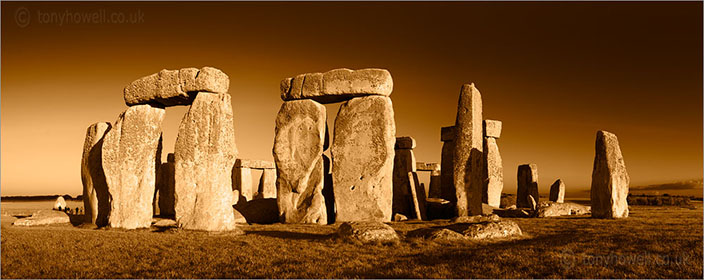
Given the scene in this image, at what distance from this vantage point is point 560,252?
272 inches

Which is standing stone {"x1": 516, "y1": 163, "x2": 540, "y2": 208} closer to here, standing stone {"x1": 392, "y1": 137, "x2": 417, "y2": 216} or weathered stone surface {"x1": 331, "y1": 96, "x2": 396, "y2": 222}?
standing stone {"x1": 392, "y1": 137, "x2": 417, "y2": 216}

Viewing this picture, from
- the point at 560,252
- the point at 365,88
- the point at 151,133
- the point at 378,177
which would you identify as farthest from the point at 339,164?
the point at 560,252

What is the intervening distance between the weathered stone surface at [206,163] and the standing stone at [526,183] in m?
14.5

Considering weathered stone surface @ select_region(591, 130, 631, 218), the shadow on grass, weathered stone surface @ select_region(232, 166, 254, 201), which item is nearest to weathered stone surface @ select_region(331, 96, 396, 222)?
the shadow on grass

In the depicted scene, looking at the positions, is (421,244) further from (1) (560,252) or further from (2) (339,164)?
(2) (339,164)

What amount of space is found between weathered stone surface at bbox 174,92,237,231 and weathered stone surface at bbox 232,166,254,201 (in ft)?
36.5

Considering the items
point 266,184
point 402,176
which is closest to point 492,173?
point 402,176

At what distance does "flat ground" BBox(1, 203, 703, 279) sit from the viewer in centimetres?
589

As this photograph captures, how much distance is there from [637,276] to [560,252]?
1325mm

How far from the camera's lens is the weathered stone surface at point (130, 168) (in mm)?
11125

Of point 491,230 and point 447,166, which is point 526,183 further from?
point 491,230

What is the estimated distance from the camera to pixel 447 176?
16.8 m

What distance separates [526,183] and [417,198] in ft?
27.6

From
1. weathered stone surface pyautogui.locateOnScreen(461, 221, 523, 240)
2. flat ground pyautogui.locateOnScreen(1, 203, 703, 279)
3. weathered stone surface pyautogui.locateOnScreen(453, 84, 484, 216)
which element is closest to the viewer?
flat ground pyautogui.locateOnScreen(1, 203, 703, 279)
